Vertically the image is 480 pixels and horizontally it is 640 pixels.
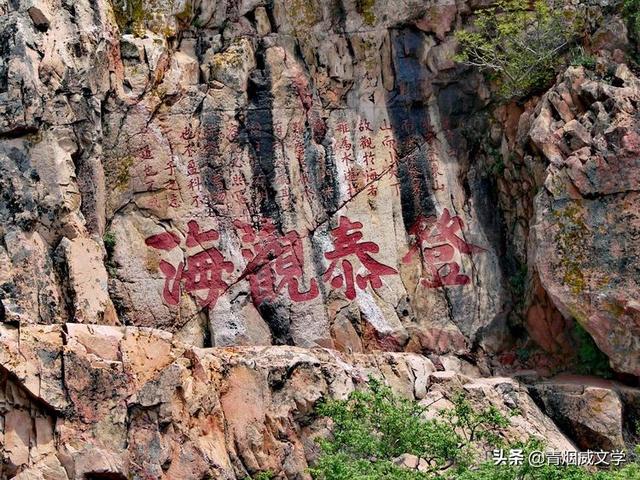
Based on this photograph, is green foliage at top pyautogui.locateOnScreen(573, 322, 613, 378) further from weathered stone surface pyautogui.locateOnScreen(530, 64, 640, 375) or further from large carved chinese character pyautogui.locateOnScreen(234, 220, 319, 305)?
large carved chinese character pyautogui.locateOnScreen(234, 220, 319, 305)

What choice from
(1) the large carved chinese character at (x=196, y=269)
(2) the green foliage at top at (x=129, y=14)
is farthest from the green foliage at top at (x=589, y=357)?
(2) the green foliage at top at (x=129, y=14)

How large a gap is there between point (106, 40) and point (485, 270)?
6.24 meters

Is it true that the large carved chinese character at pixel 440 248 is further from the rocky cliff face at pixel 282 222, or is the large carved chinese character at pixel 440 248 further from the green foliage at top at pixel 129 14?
the green foliage at top at pixel 129 14

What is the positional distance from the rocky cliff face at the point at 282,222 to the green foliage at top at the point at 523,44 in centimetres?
35

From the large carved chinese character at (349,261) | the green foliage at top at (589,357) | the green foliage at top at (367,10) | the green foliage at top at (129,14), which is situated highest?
the green foliage at top at (129,14)

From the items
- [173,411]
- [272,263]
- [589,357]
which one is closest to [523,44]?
[589,357]

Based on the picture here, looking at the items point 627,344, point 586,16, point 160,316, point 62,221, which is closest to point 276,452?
point 160,316

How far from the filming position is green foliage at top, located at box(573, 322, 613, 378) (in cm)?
1438

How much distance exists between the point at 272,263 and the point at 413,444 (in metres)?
3.98

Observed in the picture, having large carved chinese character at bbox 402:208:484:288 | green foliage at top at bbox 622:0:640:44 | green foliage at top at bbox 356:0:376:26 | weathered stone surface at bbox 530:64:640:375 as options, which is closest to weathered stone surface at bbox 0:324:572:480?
weathered stone surface at bbox 530:64:640:375

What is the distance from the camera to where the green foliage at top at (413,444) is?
10.8 meters

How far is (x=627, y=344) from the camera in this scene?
13.6m

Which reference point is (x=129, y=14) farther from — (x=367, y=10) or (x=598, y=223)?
(x=598, y=223)

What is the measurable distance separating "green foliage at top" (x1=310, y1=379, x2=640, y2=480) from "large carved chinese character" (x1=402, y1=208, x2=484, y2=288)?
247 centimetres
